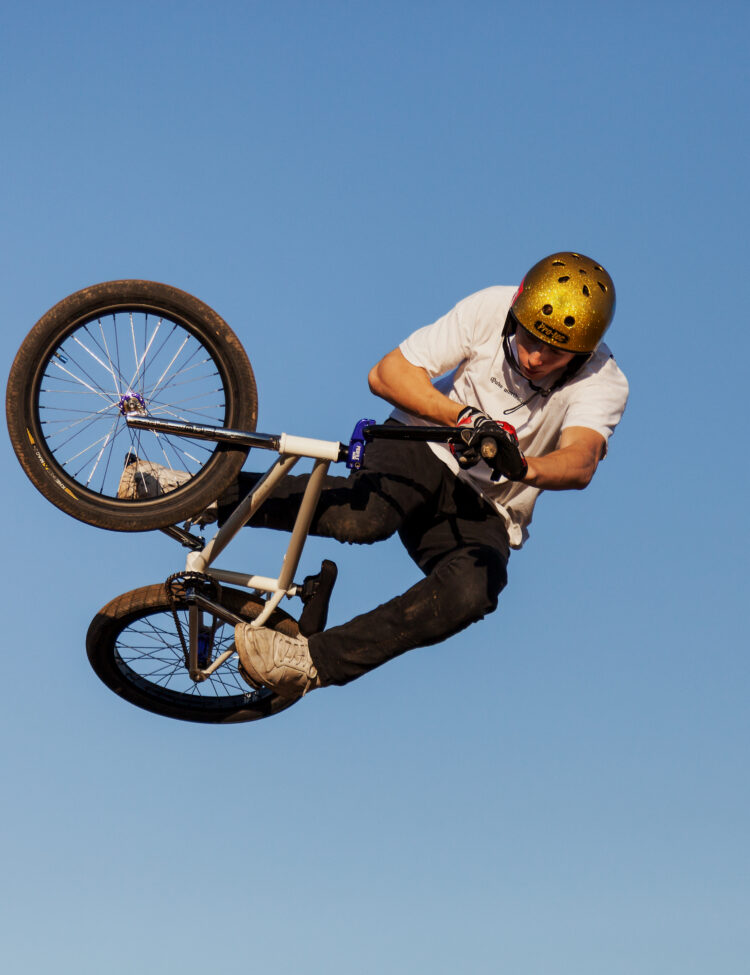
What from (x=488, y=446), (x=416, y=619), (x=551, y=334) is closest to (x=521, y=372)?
(x=551, y=334)

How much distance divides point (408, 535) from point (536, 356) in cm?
144

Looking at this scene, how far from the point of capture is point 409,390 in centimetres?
884

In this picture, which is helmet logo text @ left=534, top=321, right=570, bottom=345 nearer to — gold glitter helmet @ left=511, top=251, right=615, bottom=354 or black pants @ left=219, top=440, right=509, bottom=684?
gold glitter helmet @ left=511, top=251, right=615, bottom=354

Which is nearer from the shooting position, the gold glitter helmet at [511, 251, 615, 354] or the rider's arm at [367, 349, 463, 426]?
the rider's arm at [367, 349, 463, 426]

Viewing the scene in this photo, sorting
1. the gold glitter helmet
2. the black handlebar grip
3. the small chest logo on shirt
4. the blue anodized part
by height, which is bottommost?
the black handlebar grip

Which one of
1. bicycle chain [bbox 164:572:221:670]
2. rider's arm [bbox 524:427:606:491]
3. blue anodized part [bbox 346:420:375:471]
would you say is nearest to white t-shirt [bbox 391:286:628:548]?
rider's arm [bbox 524:427:606:491]

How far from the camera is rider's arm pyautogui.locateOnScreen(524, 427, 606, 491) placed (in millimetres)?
8359

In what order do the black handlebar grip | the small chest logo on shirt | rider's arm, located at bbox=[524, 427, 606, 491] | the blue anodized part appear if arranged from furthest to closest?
1. the small chest logo on shirt
2. the blue anodized part
3. rider's arm, located at bbox=[524, 427, 606, 491]
4. the black handlebar grip

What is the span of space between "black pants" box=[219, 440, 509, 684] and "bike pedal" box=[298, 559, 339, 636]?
255 millimetres

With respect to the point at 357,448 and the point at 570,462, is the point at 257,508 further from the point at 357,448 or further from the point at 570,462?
the point at 570,462

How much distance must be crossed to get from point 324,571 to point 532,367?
5.65ft

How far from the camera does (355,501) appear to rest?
912 centimetres

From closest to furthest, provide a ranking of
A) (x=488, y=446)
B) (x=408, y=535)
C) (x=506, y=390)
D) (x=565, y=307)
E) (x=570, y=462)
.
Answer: (x=488, y=446) → (x=570, y=462) → (x=565, y=307) → (x=506, y=390) → (x=408, y=535)

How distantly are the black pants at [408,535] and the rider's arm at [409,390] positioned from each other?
474 mm
